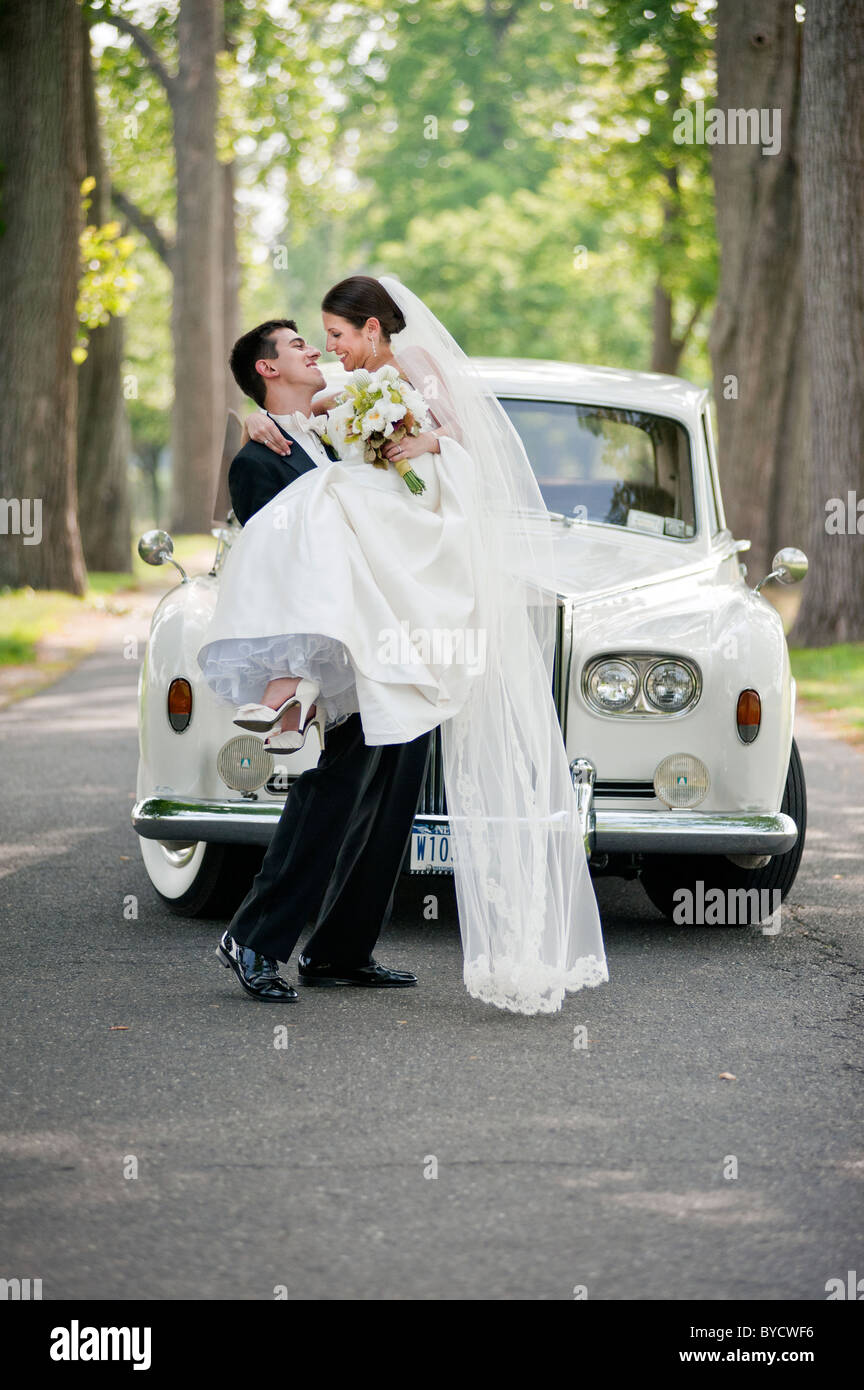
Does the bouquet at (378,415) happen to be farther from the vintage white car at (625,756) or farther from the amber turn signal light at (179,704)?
the amber turn signal light at (179,704)

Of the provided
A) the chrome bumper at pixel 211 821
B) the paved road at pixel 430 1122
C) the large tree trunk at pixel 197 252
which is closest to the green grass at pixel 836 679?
the paved road at pixel 430 1122

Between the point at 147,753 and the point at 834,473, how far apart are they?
10.5m

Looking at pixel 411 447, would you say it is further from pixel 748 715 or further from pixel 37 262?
pixel 37 262

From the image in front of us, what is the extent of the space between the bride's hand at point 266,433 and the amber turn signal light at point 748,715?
1.68 m

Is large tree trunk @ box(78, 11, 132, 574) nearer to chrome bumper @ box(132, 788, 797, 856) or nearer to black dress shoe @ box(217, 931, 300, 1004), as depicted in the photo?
chrome bumper @ box(132, 788, 797, 856)

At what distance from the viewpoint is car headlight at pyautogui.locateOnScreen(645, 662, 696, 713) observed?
5387 mm

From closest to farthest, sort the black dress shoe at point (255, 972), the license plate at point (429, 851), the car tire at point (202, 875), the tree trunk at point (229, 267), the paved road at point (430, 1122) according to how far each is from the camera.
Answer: the paved road at point (430, 1122) → the black dress shoe at point (255, 972) → the license plate at point (429, 851) → the car tire at point (202, 875) → the tree trunk at point (229, 267)

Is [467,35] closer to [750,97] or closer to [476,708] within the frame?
[750,97]

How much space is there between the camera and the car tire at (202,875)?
5797 mm

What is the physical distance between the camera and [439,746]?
5.40 metres

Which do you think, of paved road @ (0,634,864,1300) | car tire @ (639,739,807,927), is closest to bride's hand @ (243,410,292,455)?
paved road @ (0,634,864,1300)

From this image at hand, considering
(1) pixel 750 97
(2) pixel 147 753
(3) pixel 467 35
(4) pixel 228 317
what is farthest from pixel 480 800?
(3) pixel 467 35

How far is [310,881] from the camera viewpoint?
472cm

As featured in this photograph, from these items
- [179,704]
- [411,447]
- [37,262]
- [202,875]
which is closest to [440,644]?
[411,447]
